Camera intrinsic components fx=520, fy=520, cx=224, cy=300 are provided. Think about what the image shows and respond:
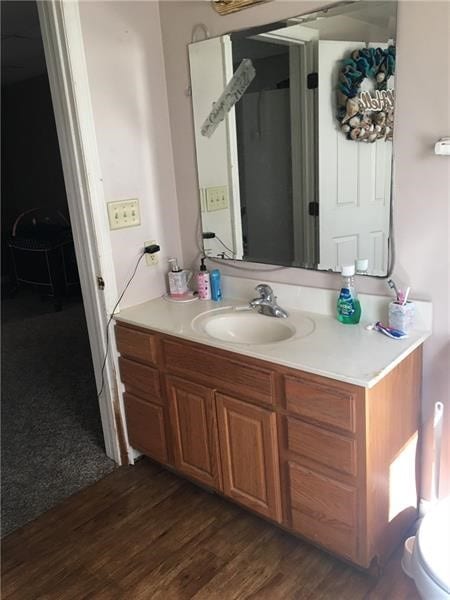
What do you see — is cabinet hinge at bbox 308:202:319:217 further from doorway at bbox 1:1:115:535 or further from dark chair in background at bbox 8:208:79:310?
dark chair in background at bbox 8:208:79:310

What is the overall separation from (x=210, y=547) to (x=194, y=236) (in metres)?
1.32

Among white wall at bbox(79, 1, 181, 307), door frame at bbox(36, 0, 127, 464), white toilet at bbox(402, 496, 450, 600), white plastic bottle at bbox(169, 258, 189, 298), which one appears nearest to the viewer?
white toilet at bbox(402, 496, 450, 600)

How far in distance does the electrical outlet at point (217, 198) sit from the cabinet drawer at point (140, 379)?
77 centimetres

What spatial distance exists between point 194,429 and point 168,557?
46cm

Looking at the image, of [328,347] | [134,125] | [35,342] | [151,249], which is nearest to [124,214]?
[151,249]

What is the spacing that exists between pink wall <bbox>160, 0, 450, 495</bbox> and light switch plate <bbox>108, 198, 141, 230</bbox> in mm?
749

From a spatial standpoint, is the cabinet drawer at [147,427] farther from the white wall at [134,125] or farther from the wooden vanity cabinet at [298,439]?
the white wall at [134,125]

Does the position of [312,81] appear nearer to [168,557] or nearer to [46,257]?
[168,557]

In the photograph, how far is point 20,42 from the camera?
3.84m

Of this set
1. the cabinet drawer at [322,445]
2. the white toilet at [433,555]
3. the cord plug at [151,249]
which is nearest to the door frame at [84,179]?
the cord plug at [151,249]

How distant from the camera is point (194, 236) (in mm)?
2436

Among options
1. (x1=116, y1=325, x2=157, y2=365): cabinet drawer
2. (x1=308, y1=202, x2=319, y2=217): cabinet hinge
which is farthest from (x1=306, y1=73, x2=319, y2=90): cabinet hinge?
(x1=116, y1=325, x2=157, y2=365): cabinet drawer

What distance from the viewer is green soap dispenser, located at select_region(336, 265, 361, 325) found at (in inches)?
74.1

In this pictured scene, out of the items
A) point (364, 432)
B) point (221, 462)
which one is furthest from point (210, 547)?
point (364, 432)
